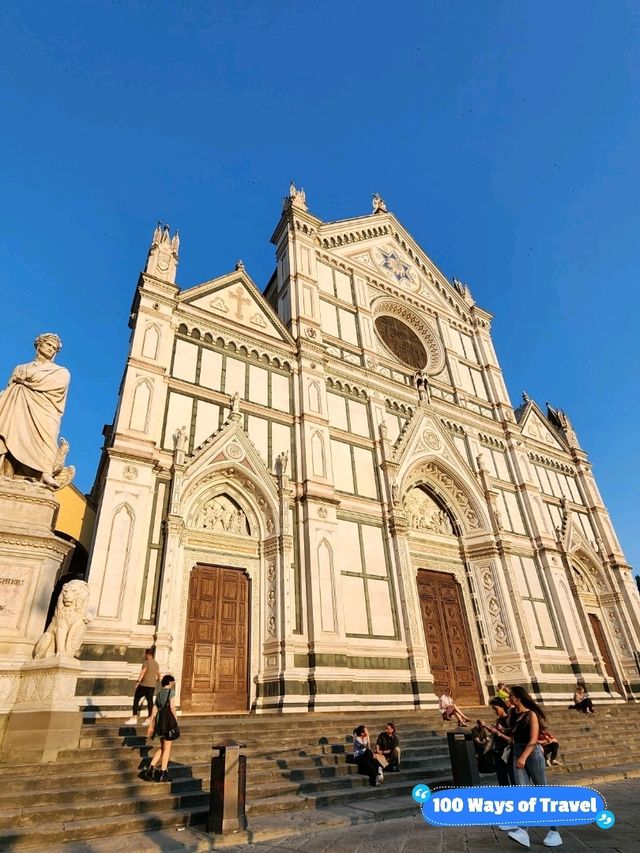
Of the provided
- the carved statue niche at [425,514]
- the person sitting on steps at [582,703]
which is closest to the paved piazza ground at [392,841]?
the person sitting on steps at [582,703]

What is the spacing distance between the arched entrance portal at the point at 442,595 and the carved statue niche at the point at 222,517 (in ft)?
21.4

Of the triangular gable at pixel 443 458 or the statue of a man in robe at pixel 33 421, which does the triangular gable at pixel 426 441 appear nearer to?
the triangular gable at pixel 443 458

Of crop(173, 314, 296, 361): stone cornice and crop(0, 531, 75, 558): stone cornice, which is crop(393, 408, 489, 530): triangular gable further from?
crop(0, 531, 75, 558): stone cornice

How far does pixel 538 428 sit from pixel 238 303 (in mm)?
17434

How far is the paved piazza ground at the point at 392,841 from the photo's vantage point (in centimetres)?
455

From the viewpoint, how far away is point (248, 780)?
6961mm

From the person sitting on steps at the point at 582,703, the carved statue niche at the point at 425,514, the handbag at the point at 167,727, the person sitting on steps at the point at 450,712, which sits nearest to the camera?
the handbag at the point at 167,727

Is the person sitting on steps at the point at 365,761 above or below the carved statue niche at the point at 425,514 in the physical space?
below

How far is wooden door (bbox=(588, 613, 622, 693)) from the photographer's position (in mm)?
→ 20125

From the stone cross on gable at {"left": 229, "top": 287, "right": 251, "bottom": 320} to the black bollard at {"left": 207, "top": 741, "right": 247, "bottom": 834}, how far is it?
14165 mm

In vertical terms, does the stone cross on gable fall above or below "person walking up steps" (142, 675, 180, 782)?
above

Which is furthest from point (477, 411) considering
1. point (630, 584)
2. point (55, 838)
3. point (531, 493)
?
Result: point (55, 838)

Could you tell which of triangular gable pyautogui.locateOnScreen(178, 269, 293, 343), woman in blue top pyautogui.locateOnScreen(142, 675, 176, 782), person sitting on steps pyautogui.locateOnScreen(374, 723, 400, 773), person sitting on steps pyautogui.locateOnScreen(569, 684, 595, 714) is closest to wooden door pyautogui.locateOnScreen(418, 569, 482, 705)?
person sitting on steps pyautogui.locateOnScreen(569, 684, 595, 714)

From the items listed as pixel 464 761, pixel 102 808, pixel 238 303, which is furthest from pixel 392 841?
pixel 238 303
